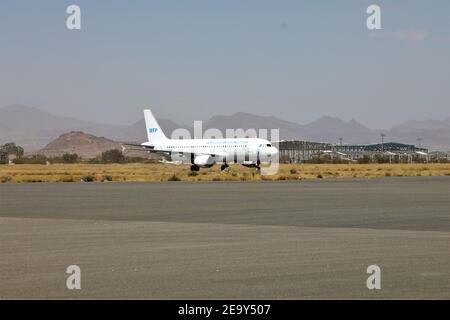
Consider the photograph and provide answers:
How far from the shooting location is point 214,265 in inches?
566

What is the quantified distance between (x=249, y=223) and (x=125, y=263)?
8.83m

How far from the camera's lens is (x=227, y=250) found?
16.6 meters

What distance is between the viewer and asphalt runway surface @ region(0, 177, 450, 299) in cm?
1195

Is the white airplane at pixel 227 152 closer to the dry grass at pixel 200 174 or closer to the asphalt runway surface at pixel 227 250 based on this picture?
the dry grass at pixel 200 174

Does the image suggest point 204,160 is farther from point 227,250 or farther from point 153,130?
point 227,250

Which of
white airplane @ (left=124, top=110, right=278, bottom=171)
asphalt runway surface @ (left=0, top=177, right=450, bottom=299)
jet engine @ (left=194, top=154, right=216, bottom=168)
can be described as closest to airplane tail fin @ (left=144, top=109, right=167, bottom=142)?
white airplane @ (left=124, top=110, right=278, bottom=171)

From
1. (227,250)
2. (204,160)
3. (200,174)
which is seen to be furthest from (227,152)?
(227,250)

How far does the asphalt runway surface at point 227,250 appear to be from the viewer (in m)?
12.0

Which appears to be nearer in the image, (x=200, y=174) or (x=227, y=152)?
(x=200, y=174)

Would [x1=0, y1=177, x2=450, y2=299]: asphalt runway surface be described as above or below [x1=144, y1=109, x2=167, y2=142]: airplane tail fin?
below

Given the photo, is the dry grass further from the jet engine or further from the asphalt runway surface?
the asphalt runway surface

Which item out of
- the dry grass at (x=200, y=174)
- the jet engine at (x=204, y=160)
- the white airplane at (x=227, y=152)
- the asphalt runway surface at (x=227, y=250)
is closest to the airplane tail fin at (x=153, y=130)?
the dry grass at (x=200, y=174)

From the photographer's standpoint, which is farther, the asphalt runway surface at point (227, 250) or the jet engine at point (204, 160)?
the jet engine at point (204, 160)
